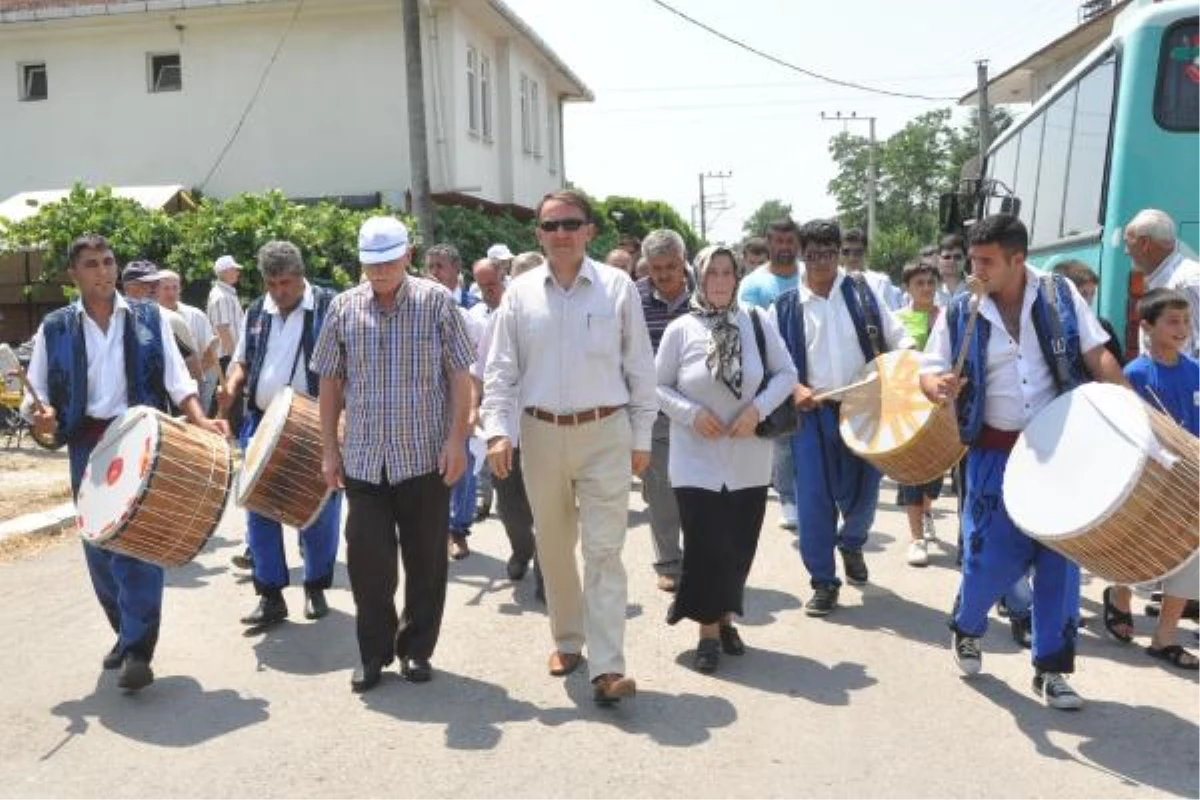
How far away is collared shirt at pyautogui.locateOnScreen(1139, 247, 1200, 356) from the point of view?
5676 millimetres

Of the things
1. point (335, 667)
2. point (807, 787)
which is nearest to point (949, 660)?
point (807, 787)

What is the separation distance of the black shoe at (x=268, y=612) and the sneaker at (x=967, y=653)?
3.40 metres

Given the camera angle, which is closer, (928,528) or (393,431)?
(393,431)

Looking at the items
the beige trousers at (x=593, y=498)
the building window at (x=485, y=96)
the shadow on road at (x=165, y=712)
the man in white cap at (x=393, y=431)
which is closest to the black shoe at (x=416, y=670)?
the man in white cap at (x=393, y=431)

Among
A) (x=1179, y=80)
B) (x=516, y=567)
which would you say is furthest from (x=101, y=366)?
(x=1179, y=80)

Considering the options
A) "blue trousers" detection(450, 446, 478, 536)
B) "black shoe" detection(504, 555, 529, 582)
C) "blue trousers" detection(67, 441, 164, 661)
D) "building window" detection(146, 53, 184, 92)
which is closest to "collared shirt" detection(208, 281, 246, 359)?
"blue trousers" detection(450, 446, 478, 536)

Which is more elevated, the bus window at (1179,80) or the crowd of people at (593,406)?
the bus window at (1179,80)

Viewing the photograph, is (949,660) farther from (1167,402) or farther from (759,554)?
(759,554)

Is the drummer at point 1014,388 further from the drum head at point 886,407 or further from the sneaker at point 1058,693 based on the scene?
the drum head at point 886,407

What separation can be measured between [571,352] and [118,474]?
1943 mm

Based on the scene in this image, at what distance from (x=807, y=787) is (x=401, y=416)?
2219mm

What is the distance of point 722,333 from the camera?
5164mm

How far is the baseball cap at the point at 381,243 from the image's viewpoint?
15.5 ft

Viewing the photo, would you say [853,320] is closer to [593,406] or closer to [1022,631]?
[1022,631]
